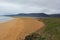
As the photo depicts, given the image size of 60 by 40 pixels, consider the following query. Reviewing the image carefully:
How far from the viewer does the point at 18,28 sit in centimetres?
183

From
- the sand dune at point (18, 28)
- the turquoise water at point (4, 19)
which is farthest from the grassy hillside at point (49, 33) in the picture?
the turquoise water at point (4, 19)

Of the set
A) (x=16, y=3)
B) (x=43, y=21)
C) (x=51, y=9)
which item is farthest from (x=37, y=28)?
(x=16, y=3)

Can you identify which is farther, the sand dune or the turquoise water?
the turquoise water

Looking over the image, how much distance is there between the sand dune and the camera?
1.75m

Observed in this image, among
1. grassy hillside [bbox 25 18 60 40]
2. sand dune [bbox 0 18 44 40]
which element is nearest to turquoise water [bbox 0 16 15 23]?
sand dune [bbox 0 18 44 40]

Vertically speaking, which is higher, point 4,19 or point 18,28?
point 4,19

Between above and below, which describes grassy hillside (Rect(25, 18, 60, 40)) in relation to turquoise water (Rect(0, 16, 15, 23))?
below

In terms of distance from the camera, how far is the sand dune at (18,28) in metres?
1.75

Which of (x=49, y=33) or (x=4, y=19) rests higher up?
(x=4, y=19)

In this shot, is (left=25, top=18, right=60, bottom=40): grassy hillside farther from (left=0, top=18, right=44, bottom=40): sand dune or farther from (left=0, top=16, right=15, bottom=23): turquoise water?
(left=0, top=16, right=15, bottom=23): turquoise water

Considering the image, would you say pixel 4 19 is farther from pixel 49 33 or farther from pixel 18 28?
pixel 49 33

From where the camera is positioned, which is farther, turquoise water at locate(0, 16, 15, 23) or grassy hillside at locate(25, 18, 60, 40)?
turquoise water at locate(0, 16, 15, 23)

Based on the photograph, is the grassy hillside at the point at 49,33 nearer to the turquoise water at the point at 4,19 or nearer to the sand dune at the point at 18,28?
the sand dune at the point at 18,28

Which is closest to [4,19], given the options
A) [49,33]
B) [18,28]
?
[18,28]
